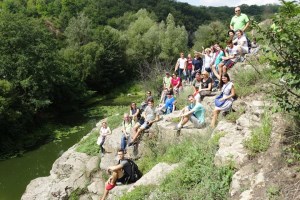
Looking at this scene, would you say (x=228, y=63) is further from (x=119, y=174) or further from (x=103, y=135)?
(x=103, y=135)

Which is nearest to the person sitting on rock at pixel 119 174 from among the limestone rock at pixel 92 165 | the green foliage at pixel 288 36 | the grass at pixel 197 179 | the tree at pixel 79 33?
the grass at pixel 197 179

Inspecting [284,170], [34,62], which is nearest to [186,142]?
[284,170]

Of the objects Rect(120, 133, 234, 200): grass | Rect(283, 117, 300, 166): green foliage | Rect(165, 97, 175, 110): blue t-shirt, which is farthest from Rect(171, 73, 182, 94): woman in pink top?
Rect(283, 117, 300, 166): green foliage

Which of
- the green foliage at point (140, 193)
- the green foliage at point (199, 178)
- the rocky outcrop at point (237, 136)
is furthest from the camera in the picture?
the green foliage at point (140, 193)

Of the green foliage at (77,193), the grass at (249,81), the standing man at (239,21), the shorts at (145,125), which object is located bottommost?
the green foliage at (77,193)

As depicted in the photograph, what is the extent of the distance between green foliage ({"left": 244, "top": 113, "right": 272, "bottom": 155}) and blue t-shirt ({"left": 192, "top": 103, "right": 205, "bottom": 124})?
365cm

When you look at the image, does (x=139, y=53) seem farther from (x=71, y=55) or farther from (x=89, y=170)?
(x=89, y=170)

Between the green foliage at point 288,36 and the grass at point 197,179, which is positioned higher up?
the green foliage at point 288,36

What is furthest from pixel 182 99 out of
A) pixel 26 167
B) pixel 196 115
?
pixel 26 167

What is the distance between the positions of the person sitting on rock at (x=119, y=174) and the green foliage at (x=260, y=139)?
4.07 meters

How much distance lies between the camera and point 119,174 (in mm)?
9914

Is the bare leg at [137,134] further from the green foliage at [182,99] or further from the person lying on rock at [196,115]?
the green foliage at [182,99]

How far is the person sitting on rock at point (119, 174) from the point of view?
32.3ft

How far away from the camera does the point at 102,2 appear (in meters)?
91.2
